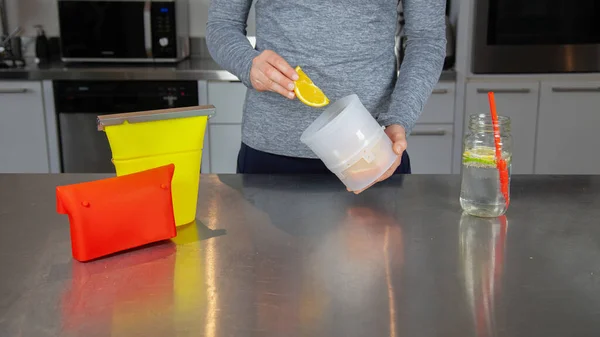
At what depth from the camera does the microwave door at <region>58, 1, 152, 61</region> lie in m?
2.91

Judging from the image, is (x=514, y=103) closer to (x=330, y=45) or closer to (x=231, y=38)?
(x=330, y=45)

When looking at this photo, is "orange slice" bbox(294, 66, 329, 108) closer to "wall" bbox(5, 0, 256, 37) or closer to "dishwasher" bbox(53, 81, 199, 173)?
"dishwasher" bbox(53, 81, 199, 173)

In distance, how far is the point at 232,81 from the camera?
2807 mm

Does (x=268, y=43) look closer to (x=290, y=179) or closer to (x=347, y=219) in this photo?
(x=290, y=179)

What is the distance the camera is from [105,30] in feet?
9.66

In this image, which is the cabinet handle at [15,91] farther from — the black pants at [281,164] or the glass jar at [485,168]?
the glass jar at [485,168]


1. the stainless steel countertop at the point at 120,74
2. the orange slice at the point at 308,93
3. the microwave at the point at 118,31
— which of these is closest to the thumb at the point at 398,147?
the orange slice at the point at 308,93

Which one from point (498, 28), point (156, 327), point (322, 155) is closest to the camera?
point (156, 327)

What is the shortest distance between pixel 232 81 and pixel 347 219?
1.84 metres

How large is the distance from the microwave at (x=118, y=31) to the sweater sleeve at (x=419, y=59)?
71.0 inches

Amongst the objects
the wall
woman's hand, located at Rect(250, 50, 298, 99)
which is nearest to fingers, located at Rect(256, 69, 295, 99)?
woman's hand, located at Rect(250, 50, 298, 99)

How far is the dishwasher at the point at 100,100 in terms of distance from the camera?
283cm

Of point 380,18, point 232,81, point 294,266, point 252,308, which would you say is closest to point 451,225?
point 294,266

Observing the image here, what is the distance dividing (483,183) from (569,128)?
2.02 meters
